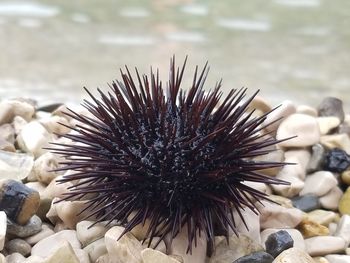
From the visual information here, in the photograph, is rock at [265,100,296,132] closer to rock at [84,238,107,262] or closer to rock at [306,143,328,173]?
rock at [306,143,328,173]

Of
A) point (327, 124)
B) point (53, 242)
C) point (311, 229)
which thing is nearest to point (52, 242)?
point (53, 242)

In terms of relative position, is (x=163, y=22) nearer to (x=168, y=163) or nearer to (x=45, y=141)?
(x=45, y=141)

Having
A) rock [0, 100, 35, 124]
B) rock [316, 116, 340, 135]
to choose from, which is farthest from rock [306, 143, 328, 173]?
rock [0, 100, 35, 124]

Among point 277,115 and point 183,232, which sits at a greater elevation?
point 277,115

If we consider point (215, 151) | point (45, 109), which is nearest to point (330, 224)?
point (215, 151)

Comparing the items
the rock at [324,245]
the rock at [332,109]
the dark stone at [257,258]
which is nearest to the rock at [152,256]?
the dark stone at [257,258]

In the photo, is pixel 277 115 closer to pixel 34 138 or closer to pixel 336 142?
pixel 336 142
